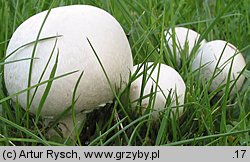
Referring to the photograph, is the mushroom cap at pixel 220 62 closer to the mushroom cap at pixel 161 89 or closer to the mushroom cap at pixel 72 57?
the mushroom cap at pixel 161 89

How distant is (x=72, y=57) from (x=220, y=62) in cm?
81

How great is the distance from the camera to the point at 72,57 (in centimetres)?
142

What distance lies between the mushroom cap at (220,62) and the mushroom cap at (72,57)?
1.80 feet

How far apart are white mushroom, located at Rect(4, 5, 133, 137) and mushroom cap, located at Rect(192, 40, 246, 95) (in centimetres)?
55

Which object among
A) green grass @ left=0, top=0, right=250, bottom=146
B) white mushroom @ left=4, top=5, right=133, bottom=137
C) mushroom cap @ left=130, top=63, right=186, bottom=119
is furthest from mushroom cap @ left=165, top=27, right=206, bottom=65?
white mushroom @ left=4, top=5, right=133, bottom=137

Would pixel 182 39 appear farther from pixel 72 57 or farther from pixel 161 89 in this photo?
pixel 72 57

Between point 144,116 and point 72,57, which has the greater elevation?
point 72,57

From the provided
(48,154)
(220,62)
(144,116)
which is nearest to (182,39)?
(220,62)

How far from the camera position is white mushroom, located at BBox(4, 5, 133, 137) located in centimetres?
143

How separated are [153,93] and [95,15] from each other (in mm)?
330

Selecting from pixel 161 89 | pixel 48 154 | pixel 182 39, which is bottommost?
pixel 48 154

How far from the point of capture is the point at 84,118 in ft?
5.21

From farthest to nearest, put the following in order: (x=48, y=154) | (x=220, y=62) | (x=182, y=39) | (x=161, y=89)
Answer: (x=182, y=39), (x=220, y=62), (x=161, y=89), (x=48, y=154)

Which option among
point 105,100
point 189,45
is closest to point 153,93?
point 105,100
